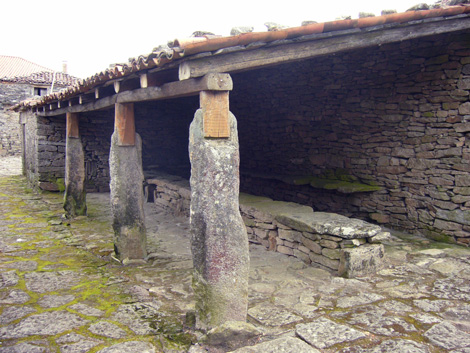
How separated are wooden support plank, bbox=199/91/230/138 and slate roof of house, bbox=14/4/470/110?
1.15 feet

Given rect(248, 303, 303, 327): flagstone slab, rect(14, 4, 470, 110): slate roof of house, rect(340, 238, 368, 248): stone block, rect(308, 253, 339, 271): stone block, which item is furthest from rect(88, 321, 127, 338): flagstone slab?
rect(340, 238, 368, 248): stone block

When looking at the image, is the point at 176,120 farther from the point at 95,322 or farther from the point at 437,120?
the point at 95,322

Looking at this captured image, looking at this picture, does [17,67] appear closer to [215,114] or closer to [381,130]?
[381,130]

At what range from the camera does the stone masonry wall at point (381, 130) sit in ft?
18.9

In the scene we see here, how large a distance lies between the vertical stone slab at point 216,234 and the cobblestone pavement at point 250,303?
26cm

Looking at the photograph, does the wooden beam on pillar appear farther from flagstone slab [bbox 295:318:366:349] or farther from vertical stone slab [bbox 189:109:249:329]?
flagstone slab [bbox 295:318:366:349]

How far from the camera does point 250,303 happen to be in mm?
3908

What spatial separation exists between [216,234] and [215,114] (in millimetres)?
1024

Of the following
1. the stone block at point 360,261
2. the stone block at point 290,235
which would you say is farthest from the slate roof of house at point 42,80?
the stone block at point 360,261

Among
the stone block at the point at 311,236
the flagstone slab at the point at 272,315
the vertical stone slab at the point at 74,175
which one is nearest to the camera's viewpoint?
the flagstone slab at the point at 272,315

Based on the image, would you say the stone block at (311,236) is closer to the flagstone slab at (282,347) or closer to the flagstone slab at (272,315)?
the flagstone slab at (272,315)

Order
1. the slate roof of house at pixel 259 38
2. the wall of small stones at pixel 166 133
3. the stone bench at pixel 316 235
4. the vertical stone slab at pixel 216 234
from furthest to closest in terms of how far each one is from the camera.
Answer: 1. the wall of small stones at pixel 166 133
2. the stone bench at pixel 316 235
3. the vertical stone slab at pixel 216 234
4. the slate roof of house at pixel 259 38

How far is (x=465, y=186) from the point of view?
222 inches

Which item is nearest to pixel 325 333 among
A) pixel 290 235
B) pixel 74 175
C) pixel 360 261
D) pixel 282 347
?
pixel 282 347
